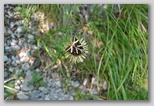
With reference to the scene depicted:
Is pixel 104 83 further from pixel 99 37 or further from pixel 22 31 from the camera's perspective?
pixel 22 31

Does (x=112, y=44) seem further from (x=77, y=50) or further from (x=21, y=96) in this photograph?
(x=21, y=96)

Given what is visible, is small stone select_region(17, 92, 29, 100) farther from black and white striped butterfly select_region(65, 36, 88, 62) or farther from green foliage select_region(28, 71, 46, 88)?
black and white striped butterfly select_region(65, 36, 88, 62)

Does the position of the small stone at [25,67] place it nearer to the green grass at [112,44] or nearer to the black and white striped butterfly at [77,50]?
the green grass at [112,44]

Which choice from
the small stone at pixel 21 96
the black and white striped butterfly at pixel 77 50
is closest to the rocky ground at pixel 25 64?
the small stone at pixel 21 96

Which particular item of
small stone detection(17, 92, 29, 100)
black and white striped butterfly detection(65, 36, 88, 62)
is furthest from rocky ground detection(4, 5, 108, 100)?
black and white striped butterfly detection(65, 36, 88, 62)

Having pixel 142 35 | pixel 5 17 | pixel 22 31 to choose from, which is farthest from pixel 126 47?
pixel 5 17
